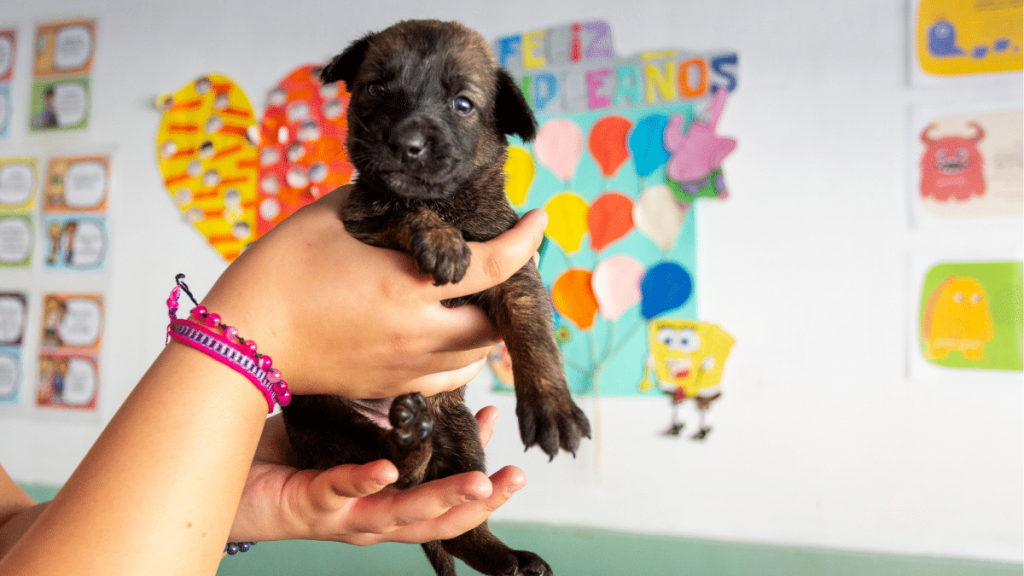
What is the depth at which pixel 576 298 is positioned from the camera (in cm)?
332

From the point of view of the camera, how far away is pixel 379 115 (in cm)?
130

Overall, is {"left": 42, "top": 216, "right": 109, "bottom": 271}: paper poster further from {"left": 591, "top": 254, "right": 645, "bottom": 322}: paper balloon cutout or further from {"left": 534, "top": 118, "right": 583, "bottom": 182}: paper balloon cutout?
{"left": 591, "top": 254, "right": 645, "bottom": 322}: paper balloon cutout

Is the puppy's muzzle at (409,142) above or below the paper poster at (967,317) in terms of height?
above

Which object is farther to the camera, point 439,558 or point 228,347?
point 439,558

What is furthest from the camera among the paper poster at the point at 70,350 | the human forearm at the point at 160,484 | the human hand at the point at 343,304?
the paper poster at the point at 70,350

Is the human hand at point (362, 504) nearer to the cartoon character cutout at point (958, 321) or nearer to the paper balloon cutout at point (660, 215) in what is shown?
the paper balloon cutout at point (660, 215)

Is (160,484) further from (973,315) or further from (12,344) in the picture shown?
(12,344)

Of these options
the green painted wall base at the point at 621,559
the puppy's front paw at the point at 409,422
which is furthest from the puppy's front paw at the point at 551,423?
the green painted wall base at the point at 621,559

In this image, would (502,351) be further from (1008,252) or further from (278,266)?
(1008,252)

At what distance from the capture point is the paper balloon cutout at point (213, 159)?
3.77m

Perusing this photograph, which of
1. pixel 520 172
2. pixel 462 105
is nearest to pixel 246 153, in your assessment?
pixel 520 172

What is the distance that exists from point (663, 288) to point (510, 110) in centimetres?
Result: 193

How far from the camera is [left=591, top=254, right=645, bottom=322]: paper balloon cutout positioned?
10.7 feet

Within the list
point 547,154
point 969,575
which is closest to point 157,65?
point 547,154
